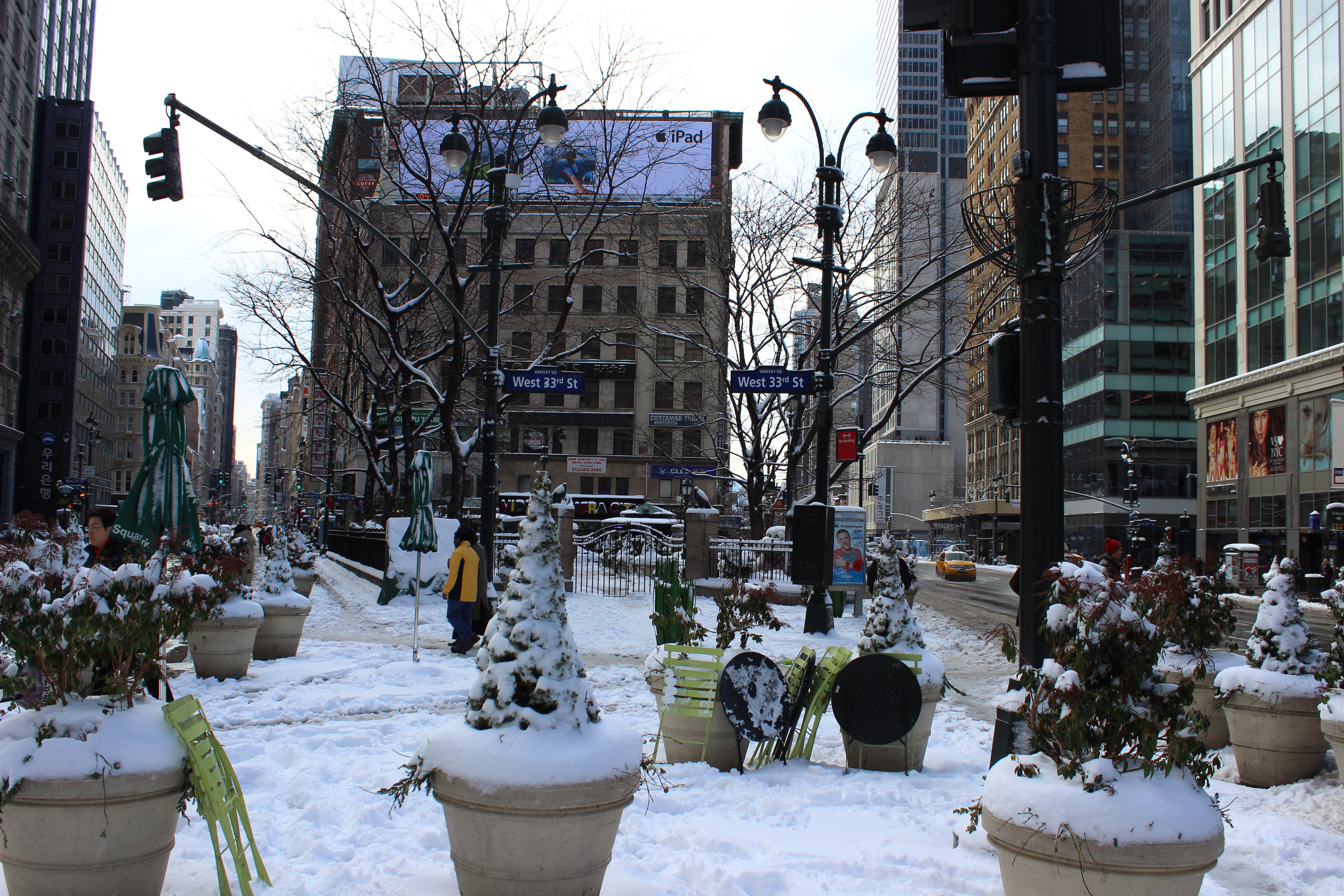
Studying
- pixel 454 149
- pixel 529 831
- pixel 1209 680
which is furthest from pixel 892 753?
pixel 454 149

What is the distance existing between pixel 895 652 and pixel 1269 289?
5019cm

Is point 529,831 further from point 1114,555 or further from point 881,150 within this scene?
point 881,150

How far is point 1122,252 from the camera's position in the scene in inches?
2766

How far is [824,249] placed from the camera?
16.3 m

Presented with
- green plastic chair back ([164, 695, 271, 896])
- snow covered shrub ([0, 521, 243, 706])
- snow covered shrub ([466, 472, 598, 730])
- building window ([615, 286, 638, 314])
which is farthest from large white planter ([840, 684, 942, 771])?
building window ([615, 286, 638, 314])

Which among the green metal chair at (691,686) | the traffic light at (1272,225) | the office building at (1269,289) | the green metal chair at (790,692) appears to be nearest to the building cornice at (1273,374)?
the office building at (1269,289)

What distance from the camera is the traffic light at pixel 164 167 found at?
1232 cm

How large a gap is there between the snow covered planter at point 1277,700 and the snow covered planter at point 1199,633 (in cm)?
23

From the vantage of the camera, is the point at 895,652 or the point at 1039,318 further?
the point at 895,652

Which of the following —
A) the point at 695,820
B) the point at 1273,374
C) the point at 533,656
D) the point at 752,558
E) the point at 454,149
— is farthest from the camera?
the point at 1273,374

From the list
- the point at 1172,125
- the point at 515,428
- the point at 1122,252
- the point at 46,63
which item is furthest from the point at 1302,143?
the point at 46,63

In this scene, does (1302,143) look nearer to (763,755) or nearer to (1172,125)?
(1172,125)

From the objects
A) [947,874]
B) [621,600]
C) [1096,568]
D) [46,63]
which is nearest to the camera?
[1096,568]

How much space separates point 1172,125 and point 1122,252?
63.4ft
